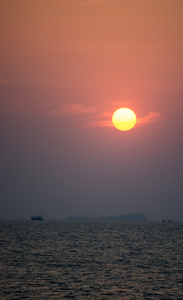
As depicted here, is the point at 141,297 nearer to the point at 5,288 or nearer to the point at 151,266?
the point at 5,288

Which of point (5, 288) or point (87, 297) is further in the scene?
point (5, 288)

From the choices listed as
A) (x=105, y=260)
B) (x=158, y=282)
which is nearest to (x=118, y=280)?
(x=158, y=282)

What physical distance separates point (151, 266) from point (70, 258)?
Result: 1828 centimetres

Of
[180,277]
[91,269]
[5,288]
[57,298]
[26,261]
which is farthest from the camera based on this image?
[26,261]

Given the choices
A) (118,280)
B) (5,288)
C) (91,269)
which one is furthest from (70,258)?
(5,288)

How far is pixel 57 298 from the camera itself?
45719 millimetres

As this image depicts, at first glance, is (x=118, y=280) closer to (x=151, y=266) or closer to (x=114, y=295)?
(x=114, y=295)

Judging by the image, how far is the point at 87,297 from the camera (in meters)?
47.0

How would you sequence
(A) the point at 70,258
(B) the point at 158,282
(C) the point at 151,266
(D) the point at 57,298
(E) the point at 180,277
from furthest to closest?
(A) the point at 70,258 → (C) the point at 151,266 → (E) the point at 180,277 → (B) the point at 158,282 → (D) the point at 57,298

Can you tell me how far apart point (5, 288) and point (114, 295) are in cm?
1294

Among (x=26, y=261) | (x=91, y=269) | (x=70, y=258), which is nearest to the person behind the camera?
(x=91, y=269)

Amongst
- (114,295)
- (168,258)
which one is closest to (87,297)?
(114,295)

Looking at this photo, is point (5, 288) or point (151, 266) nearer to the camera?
point (5, 288)

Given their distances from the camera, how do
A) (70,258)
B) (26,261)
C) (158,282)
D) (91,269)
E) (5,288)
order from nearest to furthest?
(5,288), (158,282), (91,269), (26,261), (70,258)
